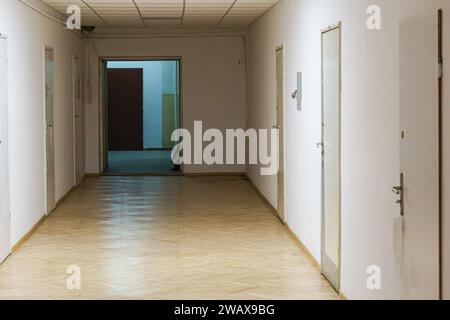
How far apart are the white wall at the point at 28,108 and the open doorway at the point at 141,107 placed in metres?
9.70

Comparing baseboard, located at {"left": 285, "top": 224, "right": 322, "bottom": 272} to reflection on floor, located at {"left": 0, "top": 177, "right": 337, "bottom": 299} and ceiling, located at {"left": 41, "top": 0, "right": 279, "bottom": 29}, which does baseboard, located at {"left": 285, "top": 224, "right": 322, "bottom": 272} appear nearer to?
reflection on floor, located at {"left": 0, "top": 177, "right": 337, "bottom": 299}

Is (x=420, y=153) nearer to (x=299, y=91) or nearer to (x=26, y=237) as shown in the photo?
(x=299, y=91)

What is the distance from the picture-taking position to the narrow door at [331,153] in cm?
608

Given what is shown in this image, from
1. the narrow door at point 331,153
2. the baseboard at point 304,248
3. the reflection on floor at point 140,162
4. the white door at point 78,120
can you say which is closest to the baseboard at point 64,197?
the white door at point 78,120

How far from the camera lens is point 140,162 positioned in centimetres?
1772

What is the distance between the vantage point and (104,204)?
11172mm

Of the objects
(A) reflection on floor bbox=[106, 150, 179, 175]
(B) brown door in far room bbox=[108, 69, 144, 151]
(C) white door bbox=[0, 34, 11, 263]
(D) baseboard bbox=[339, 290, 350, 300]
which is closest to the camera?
(D) baseboard bbox=[339, 290, 350, 300]

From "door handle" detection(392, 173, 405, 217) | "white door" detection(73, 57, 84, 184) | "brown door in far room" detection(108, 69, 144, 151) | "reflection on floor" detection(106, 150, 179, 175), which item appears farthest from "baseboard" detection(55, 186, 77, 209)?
"brown door in far room" detection(108, 69, 144, 151)

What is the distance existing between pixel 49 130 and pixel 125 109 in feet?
36.2

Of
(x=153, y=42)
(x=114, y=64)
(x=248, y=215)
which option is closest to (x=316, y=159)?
(x=248, y=215)

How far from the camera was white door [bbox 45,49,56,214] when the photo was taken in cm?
1000

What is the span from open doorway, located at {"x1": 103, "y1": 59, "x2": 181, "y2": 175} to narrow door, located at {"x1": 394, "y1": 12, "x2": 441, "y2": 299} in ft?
54.9
